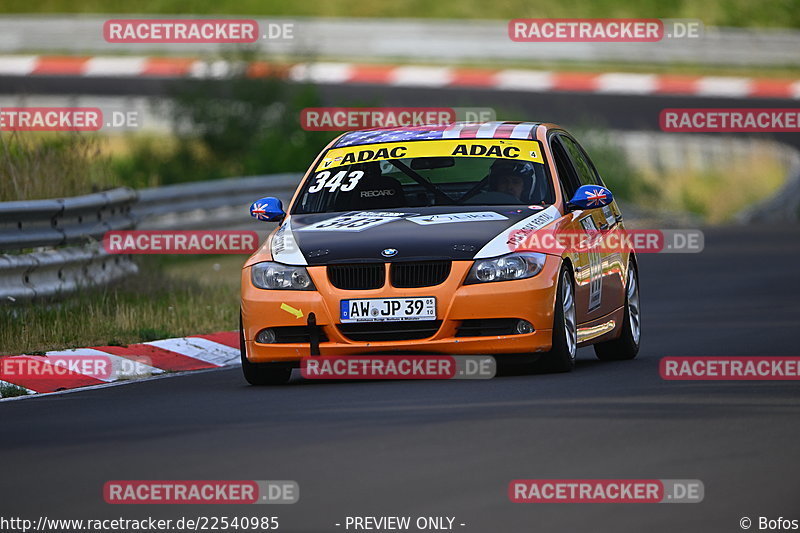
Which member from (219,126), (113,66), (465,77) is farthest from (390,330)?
(113,66)

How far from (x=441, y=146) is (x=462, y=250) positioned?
1.59 metres

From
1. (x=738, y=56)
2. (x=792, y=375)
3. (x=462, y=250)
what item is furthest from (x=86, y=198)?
(x=738, y=56)

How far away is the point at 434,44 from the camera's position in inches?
1753

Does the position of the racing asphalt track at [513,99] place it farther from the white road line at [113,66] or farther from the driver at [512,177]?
the driver at [512,177]

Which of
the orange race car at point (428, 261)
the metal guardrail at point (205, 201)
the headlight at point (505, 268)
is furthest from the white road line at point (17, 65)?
the headlight at point (505, 268)

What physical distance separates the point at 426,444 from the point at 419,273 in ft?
8.61

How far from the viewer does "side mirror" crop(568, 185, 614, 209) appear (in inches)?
476

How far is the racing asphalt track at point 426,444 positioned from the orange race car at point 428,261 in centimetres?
27

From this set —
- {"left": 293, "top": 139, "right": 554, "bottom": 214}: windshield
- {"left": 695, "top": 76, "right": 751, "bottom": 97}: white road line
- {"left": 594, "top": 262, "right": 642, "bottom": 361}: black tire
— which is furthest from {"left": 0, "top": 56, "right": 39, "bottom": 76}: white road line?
{"left": 293, "top": 139, "right": 554, "bottom": 214}: windshield

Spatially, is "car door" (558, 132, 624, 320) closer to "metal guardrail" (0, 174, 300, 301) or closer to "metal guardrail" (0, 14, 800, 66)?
"metal guardrail" (0, 174, 300, 301)

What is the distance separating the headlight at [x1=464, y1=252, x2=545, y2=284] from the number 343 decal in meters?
1.60

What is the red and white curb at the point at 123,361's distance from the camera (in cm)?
1198

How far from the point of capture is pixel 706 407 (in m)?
9.80

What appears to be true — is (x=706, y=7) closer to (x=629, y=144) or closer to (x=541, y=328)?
(x=629, y=144)
